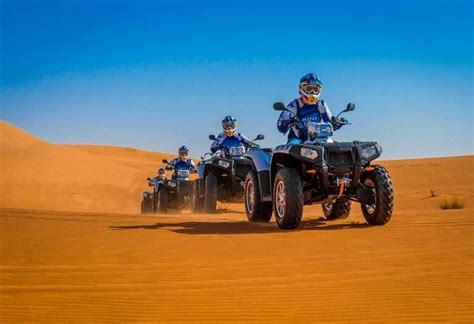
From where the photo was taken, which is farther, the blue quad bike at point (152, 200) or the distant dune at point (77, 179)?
the distant dune at point (77, 179)

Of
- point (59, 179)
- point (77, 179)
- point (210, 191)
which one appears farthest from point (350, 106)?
point (77, 179)

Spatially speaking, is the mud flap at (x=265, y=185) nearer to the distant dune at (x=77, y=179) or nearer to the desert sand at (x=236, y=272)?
the desert sand at (x=236, y=272)

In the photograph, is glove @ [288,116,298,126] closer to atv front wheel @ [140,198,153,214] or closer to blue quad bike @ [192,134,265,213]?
blue quad bike @ [192,134,265,213]

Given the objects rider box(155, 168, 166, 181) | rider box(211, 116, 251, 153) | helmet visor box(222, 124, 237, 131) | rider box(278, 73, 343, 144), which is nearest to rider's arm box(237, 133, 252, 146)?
→ rider box(211, 116, 251, 153)

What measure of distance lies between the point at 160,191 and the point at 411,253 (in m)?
12.0

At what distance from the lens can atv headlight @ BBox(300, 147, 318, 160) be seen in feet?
25.4

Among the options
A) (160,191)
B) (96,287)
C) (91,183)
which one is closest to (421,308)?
(96,287)

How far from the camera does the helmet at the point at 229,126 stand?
1390 centimetres

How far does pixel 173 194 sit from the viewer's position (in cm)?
1695

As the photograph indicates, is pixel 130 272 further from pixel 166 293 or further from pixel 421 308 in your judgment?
pixel 421 308

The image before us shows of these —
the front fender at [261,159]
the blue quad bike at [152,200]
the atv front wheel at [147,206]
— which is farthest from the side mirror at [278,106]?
the atv front wheel at [147,206]

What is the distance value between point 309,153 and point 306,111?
1.43 meters

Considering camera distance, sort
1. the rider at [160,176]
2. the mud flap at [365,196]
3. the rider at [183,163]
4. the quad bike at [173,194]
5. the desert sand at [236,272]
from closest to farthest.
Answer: the desert sand at [236,272]
the mud flap at [365,196]
the quad bike at [173,194]
the rider at [183,163]
the rider at [160,176]

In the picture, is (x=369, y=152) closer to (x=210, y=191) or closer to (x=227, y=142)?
(x=210, y=191)
